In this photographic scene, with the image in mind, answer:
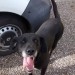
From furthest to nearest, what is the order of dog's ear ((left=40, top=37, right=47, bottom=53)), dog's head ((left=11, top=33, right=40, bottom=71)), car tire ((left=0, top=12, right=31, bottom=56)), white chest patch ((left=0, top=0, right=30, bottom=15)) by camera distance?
car tire ((left=0, top=12, right=31, bottom=56))
white chest patch ((left=0, top=0, right=30, bottom=15))
dog's ear ((left=40, top=37, right=47, bottom=53))
dog's head ((left=11, top=33, right=40, bottom=71))

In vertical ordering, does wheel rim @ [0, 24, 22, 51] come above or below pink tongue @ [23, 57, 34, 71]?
below

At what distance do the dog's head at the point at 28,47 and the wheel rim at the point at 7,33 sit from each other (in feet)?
2.13

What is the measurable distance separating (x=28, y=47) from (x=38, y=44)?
0.63 feet

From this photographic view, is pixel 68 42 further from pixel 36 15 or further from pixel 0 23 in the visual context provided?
pixel 0 23

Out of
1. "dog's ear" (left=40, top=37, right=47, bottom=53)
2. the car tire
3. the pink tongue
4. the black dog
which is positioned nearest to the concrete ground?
the car tire

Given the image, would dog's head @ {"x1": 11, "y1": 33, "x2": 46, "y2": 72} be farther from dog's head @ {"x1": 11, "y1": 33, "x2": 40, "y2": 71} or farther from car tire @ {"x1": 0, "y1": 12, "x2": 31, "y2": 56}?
car tire @ {"x1": 0, "y1": 12, "x2": 31, "y2": 56}

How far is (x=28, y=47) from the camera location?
3043 millimetres

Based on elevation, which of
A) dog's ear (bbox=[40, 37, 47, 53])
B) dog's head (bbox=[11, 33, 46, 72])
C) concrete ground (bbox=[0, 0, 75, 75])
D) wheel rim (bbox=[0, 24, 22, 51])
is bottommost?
concrete ground (bbox=[0, 0, 75, 75])

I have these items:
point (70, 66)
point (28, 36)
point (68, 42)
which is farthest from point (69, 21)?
point (28, 36)

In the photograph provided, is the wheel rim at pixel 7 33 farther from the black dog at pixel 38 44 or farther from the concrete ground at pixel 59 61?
the black dog at pixel 38 44

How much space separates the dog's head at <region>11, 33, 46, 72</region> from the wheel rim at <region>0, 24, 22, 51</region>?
65cm

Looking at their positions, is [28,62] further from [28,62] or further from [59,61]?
[59,61]

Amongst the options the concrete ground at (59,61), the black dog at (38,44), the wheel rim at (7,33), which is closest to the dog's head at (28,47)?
the black dog at (38,44)

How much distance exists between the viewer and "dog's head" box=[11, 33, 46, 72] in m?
3.04
